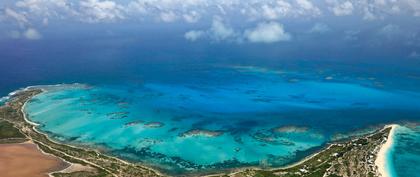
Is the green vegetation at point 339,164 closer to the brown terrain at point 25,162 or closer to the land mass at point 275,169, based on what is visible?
the land mass at point 275,169

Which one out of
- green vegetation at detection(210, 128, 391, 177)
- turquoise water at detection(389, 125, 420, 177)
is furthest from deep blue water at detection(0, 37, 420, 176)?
green vegetation at detection(210, 128, 391, 177)

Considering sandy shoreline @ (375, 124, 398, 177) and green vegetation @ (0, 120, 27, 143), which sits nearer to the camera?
sandy shoreline @ (375, 124, 398, 177)

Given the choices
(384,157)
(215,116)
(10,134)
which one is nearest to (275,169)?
(384,157)

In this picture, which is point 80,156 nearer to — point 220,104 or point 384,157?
point 220,104

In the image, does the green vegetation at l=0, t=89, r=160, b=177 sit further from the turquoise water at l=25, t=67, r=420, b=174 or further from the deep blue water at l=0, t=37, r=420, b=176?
the deep blue water at l=0, t=37, r=420, b=176

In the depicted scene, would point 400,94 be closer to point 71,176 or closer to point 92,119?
point 92,119

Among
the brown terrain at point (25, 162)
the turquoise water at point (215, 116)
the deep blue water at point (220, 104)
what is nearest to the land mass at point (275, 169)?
the brown terrain at point (25, 162)

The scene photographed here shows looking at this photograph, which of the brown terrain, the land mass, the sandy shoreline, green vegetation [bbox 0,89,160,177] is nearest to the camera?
the sandy shoreline
